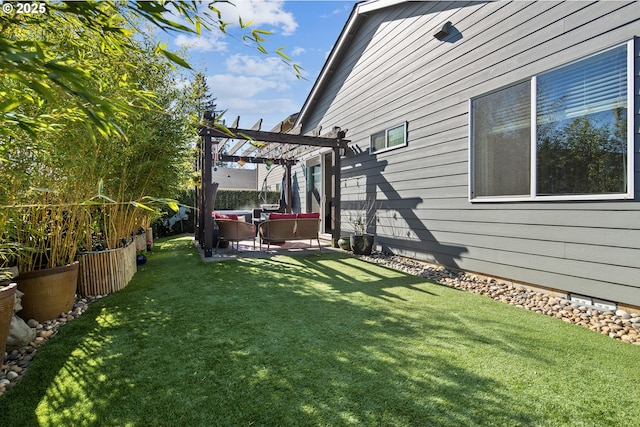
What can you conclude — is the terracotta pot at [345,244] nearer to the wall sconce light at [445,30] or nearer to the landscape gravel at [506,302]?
the landscape gravel at [506,302]

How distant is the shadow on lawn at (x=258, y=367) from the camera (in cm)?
159

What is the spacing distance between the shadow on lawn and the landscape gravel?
0.41ft

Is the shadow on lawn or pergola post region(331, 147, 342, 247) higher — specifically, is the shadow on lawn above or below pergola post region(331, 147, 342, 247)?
below

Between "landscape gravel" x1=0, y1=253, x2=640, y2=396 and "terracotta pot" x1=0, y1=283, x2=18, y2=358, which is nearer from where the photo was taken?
"terracotta pot" x1=0, y1=283, x2=18, y2=358

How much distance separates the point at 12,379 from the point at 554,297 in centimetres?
482

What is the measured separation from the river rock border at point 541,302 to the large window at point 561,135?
3.71 ft

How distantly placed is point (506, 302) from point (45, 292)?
467 centimetres

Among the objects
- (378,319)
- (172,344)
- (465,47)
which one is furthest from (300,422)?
(465,47)

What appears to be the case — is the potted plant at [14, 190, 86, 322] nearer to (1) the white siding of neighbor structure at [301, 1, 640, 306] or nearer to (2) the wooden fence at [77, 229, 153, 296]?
(2) the wooden fence at [77, 229, 153, 296]

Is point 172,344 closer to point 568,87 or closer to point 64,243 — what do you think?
point 64,243

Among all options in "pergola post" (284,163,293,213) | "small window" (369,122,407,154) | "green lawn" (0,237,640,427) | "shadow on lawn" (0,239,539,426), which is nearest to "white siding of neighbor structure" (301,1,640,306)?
"small window" (369,122,407,154)

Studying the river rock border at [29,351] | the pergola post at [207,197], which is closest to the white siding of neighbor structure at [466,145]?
the pergola post at [207,197]

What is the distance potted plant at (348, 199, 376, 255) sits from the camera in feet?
20.6

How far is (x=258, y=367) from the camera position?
6.66ft
